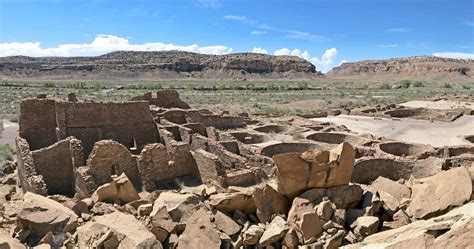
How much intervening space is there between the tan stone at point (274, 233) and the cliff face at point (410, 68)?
441 feet

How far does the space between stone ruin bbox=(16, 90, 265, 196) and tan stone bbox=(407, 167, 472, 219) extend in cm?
569

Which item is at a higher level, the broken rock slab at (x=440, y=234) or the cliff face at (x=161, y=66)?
the cliff face at (x=161, y=66)

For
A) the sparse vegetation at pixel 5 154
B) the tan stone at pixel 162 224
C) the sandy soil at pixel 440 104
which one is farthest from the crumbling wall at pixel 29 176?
the sandy soil at pixel 440 104

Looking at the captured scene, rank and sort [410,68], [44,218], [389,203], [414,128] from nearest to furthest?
[389,203] < [44,218] < [414,128] < [410,68]

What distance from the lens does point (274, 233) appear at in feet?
26.8

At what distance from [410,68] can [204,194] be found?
14983 cm

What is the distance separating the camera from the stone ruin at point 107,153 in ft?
42.8

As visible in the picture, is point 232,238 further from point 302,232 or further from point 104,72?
point 104,72

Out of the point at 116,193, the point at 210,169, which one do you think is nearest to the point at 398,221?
the point at 210,169

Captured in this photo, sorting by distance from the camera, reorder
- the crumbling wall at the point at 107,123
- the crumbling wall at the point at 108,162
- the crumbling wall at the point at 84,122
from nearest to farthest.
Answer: the crumbling wall at the point at 108,162, the crumbling wall at the point at 84,122, the crumbling wall at the point at 107,123

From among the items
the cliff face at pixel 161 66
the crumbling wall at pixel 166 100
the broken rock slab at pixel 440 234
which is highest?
the cliff face at pixel 161 66

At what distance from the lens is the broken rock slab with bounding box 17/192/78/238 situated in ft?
29.5

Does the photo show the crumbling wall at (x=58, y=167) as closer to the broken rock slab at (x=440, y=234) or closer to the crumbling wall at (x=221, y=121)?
the broken rock slab at (x=440, y=234)

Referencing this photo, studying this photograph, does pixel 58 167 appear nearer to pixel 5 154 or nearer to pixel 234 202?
pixel 5 154
